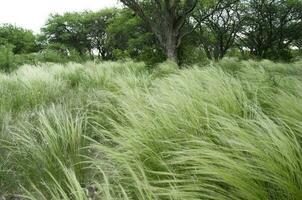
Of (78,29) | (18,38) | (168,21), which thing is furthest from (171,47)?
(78,29)

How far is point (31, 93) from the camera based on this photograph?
5.47 m

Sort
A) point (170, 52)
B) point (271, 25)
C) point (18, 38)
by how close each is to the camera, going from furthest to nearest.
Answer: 1. point (18, 38)
2. point (271, 25)
3. point (170, 52)

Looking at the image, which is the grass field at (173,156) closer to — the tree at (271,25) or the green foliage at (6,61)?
the green foliage at (6,61)

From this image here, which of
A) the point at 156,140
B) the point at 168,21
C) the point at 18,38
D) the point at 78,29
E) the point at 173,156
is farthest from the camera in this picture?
the point at 78,29

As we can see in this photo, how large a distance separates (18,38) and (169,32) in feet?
93.0

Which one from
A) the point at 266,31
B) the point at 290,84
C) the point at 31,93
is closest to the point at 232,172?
the point at 290,84

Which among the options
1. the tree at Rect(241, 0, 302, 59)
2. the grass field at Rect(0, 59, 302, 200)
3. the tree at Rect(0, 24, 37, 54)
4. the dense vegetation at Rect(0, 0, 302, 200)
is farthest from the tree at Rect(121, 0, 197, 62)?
the tree at Rect(0, 24, 37, 54)

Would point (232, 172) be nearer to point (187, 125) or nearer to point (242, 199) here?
point (242, 199)

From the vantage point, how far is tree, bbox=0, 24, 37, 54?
37.1 m

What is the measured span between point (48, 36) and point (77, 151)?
140 feet

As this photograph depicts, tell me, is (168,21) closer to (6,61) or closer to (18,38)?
(6,61)

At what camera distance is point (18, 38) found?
38.3 m

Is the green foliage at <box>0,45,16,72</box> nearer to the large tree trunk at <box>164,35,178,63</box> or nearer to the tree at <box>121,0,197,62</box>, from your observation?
the tree at <box>121,0,197,62</box>

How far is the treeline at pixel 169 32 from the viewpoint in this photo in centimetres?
1440
